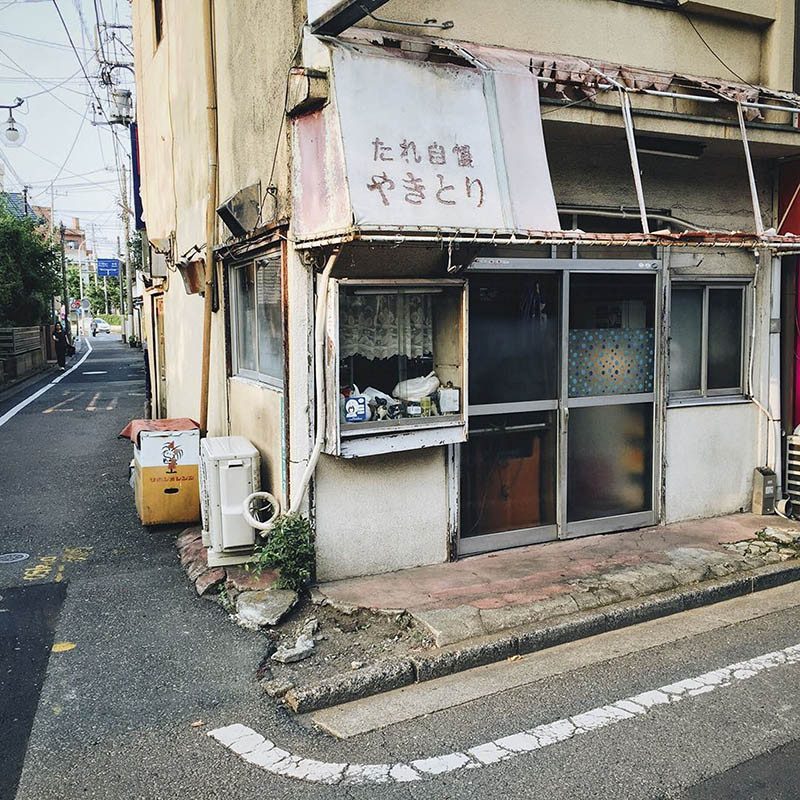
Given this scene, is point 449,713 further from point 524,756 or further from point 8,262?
point 8,262

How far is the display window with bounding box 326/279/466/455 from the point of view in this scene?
21.2ft

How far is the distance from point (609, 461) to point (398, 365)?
2581 mm

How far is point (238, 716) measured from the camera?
4.68m

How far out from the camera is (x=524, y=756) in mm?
4207

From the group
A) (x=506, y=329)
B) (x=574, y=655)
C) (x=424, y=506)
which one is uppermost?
(x=506, y=329)

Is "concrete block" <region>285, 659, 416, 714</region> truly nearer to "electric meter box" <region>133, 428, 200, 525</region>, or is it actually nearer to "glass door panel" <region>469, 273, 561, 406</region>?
"glass door panel" <region>469, 273, 561, 406</region>

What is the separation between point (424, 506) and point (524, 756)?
9.62ft

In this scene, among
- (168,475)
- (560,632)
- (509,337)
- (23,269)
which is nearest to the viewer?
(560,632)

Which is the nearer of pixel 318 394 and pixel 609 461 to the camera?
pixel 318 394

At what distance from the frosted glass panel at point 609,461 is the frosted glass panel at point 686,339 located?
599 millimetres

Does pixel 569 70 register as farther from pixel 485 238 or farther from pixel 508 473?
pixel 508 473

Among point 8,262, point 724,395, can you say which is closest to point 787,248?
point 724,395

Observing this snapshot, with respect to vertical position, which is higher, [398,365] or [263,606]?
[398,365]

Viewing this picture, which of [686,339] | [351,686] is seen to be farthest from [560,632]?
[686,339]
